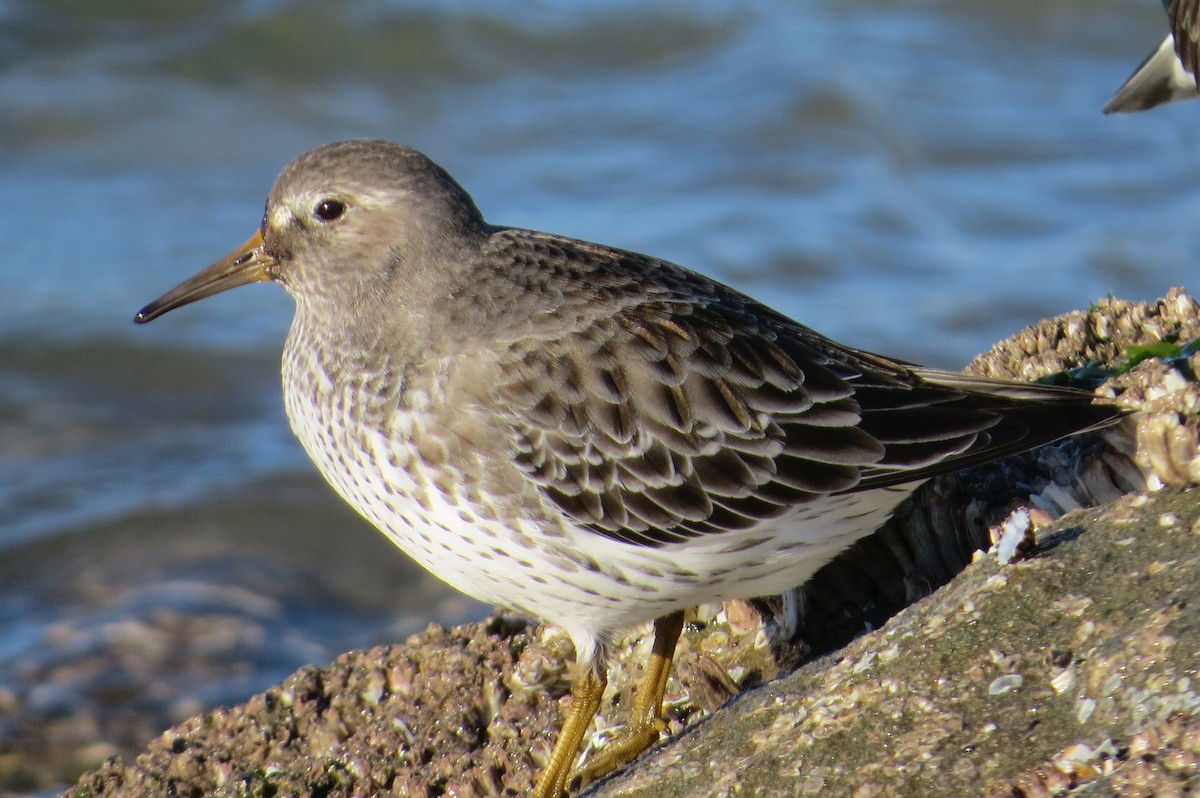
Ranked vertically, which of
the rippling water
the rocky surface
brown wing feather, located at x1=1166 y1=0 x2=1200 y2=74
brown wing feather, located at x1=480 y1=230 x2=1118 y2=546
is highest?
the rippling water

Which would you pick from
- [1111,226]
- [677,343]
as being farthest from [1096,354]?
[1111,226]

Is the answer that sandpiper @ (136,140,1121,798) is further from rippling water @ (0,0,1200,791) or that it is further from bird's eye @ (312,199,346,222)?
rippling water @ (0,0,1200,791)

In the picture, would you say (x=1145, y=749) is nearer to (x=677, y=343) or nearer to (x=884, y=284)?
(x=677, y=343)

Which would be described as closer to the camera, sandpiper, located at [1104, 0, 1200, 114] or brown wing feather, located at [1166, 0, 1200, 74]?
brown wing feather, located at [1166, 0, 1200, 74]

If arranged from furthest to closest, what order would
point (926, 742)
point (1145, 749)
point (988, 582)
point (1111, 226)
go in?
point (1111, 226) < point (988, 582) < point (926, 742) < point (1145, 749)

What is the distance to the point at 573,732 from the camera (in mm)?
4613

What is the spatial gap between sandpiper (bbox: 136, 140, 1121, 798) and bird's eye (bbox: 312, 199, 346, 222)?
43 cm

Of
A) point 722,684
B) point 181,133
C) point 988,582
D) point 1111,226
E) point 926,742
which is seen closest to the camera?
point 926,742

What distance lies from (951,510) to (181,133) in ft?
35.6

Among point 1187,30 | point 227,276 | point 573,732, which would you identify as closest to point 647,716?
point 573,732

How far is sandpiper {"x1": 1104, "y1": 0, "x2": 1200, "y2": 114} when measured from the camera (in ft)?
22.8

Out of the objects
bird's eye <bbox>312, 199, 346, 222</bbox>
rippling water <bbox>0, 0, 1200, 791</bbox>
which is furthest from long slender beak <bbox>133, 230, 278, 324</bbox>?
rippling water <bbox>0, 0, 1200, 791</bbox>

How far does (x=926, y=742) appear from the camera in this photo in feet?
11.2

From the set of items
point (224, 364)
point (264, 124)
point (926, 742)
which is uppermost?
point (264, 124)
